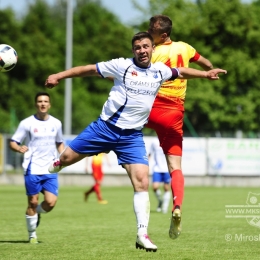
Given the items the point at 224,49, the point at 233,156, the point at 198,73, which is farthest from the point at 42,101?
the point at 224,49

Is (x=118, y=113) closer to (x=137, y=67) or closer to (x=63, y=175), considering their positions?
(x=137, y=67)

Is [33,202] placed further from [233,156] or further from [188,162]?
[233,156]

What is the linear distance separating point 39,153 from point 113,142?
320 cm

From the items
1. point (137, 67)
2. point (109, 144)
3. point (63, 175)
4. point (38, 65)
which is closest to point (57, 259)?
point (109, 144)

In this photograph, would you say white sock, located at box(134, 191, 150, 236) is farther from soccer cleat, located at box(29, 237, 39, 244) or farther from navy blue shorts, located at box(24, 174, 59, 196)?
navy blue shorts, located at box(24, 174, 59, 196)

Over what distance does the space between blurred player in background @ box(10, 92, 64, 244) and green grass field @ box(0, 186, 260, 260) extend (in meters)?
0.62

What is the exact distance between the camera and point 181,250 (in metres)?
10.4

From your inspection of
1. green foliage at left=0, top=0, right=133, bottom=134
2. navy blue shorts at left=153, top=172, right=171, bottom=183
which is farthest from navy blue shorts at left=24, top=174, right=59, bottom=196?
green foliage at left=0, top=0, right=133, bottom=134

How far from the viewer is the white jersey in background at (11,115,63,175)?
1223 cm

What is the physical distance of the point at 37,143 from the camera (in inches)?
484

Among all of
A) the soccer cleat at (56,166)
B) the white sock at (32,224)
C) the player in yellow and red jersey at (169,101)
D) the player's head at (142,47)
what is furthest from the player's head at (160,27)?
the white sock at (32,224)

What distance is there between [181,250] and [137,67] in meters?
2.78

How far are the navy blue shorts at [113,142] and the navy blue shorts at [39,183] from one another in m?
2.98

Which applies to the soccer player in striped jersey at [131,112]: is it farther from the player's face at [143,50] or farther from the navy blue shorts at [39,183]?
the navy blue shorts at [39,183]
